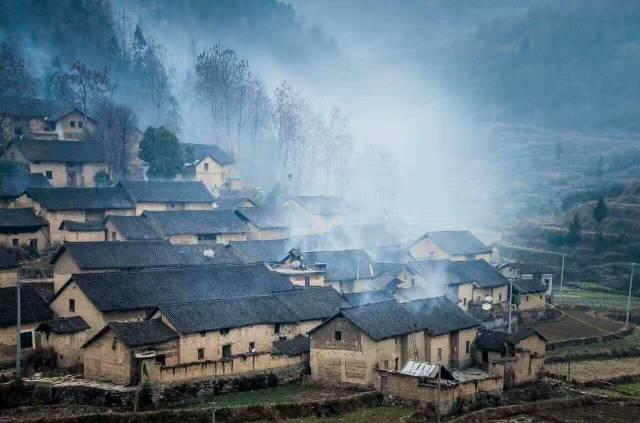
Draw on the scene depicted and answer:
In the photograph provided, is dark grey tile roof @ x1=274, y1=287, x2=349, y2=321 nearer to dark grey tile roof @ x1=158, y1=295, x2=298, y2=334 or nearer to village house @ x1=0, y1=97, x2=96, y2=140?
dark grey tile roof @ x1=158, y1=295, x2=298, y2=334

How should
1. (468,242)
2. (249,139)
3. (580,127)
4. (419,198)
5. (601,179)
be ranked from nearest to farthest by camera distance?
(468,242), (249,139), (419,198), (601,179), (580,127)

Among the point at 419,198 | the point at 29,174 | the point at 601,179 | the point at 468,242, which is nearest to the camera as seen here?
the point at 29,174

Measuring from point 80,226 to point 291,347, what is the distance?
14.3 metres

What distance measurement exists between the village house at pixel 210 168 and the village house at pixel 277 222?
250 inches

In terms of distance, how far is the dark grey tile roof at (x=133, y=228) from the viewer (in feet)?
129

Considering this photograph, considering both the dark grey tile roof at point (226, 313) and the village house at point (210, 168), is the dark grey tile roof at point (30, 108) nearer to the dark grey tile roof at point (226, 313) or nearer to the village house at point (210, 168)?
the village house at point (210, 168)

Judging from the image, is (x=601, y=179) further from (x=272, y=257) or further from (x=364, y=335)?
(x=364, y=335)

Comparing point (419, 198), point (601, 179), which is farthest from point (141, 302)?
point (601, 179)

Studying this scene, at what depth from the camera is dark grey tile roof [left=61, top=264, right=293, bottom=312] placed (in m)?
30.5

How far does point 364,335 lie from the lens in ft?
94.4

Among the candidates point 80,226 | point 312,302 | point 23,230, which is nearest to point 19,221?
point 23,230

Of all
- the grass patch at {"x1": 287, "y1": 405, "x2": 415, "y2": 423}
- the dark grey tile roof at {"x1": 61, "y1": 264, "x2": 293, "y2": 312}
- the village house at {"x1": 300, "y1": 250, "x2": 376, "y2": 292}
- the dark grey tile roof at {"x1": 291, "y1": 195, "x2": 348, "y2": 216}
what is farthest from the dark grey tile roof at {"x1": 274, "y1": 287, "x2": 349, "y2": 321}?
the dark grey tile roof at {"x1": 291, "y1": 195, "x2": 348, "y2": 216}

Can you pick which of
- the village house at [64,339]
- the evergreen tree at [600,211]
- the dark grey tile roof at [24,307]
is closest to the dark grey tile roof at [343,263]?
the village house at [64,339]

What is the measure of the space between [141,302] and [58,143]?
20.3m
